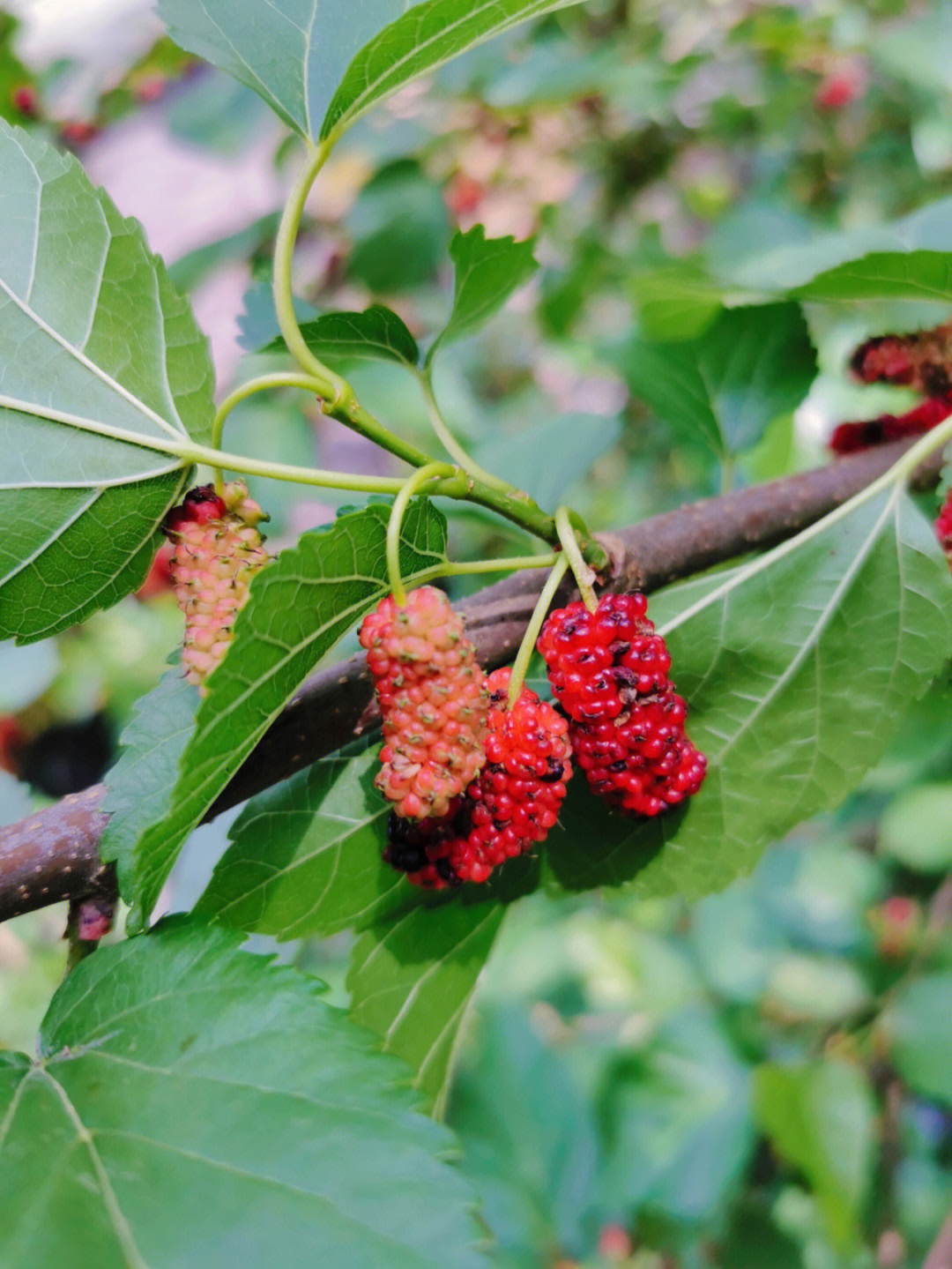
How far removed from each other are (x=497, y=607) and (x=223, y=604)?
0.50 ft

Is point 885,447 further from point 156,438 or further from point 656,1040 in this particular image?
point 656,1040

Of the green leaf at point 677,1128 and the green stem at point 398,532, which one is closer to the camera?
the green stem at point 398,532

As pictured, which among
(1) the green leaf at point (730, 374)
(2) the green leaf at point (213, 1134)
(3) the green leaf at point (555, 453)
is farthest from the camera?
(3) the green leaf at point (555, 453)

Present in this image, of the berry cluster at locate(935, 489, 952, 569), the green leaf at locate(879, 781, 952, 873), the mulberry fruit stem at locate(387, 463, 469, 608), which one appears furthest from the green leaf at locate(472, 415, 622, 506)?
the green leaf at locate(879, 781, 952, 873)

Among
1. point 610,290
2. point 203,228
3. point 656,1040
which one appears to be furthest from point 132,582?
point 203,228

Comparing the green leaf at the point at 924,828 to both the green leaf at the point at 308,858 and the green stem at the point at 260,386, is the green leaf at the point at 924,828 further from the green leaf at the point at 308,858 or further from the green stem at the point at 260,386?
the green stem at the point at 260,386

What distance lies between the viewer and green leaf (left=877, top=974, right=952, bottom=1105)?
3.71 ft

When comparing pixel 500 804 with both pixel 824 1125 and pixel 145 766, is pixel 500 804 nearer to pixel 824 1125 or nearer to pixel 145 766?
pixel 145 766

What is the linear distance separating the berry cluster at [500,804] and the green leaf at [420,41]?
0.28 metres

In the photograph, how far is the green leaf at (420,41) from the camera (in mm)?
420

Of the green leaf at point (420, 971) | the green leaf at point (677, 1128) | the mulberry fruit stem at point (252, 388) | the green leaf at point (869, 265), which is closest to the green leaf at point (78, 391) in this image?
the mulberry fruit stem at point (252, 388)

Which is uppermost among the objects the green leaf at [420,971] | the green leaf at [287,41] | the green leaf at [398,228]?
the green leaf at [287,41]

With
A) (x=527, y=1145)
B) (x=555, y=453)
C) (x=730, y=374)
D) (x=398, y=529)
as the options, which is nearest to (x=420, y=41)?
(x=398, y=529)

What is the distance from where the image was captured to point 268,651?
1.26 feet
